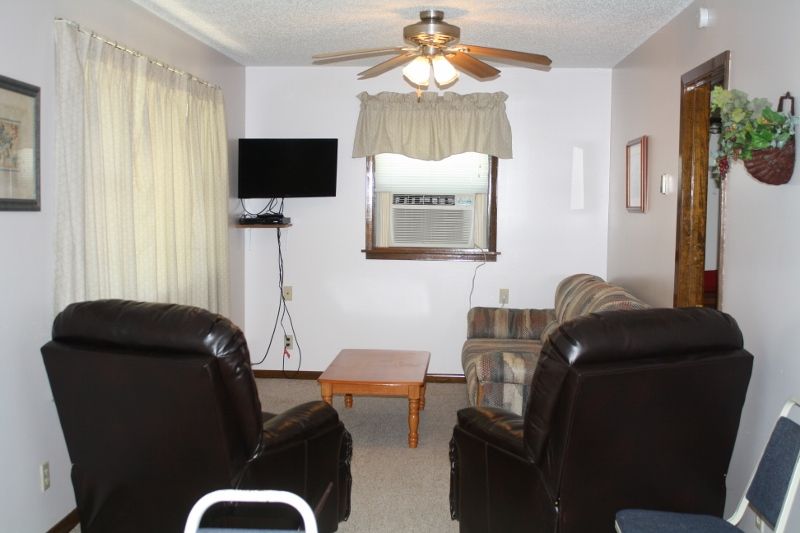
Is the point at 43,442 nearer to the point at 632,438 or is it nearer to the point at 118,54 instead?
the point at 118,54

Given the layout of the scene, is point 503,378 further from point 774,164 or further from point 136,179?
point 136,179

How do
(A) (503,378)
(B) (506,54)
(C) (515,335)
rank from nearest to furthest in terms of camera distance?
(B) (506,54), (A) (503,378), (C) (515,335)

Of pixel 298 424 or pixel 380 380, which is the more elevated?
pixel 298 424

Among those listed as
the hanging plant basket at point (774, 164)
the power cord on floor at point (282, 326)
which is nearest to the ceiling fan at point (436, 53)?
the hanging plant basket at point (774, 164)

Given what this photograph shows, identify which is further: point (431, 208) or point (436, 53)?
point (431, 208)

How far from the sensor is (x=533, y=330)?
525cm

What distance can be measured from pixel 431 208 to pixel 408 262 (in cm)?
48

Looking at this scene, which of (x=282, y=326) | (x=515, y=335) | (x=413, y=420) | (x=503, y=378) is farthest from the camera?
(x=282, y=326)

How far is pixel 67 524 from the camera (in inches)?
126

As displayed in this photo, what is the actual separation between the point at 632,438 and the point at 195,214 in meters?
3.16

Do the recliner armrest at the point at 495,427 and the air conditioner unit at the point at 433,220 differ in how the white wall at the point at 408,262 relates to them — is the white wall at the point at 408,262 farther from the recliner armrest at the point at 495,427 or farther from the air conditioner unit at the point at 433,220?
the recliner armrest at the point at 495,427

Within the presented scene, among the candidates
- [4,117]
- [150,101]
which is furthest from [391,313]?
[4,117]

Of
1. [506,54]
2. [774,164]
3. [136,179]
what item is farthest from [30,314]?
[774,164]

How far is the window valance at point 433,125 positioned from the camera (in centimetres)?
556
